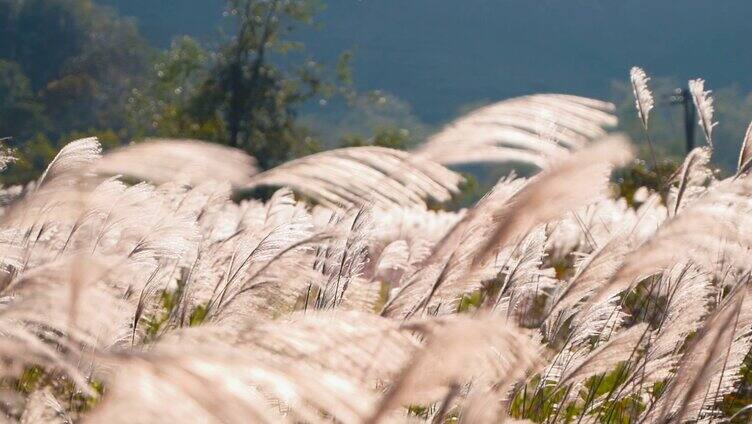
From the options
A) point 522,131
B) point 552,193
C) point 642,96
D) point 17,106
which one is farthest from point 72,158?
point 17,106

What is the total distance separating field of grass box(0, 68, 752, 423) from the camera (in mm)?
1250

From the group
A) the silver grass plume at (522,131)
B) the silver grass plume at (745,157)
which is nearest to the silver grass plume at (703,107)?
the silver grass plume at (745,157)

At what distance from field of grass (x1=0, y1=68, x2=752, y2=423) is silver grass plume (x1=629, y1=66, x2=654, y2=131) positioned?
36mm

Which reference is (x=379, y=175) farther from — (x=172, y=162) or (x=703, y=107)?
(x=703, y=107)

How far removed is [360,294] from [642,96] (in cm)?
148

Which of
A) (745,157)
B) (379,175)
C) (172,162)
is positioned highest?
(745,157)

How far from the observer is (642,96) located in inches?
151

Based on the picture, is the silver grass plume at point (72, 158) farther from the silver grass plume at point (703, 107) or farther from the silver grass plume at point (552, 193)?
the silver grass plume at point (703, 107)

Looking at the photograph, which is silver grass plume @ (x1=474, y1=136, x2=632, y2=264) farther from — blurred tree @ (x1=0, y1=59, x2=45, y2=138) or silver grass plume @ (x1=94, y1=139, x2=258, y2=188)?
blurred tree @ (x1=0, y1=59, x2=45, y2=138)

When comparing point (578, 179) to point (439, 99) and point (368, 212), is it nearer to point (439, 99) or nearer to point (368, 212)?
point (368, 212)

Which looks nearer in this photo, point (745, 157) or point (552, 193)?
point (552, 193)

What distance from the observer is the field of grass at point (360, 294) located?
1.25 metres

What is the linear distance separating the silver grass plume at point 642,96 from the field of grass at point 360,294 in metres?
0.04

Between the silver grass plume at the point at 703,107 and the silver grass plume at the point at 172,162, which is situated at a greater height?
the silver grass plume at the point at 703,107
